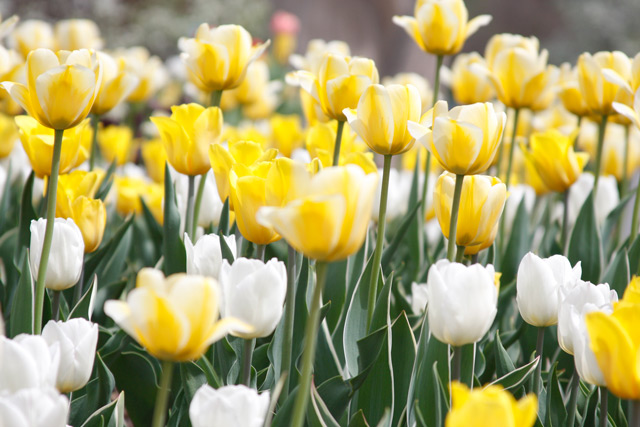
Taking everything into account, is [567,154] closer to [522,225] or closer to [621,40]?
[522,225]

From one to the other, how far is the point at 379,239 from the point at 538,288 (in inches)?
9.9

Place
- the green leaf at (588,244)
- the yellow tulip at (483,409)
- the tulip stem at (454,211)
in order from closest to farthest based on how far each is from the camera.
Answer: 1. the yellow tulip at (483,409)
2. the tulip stem at (454,211)
3. the green leaf at (588,244)

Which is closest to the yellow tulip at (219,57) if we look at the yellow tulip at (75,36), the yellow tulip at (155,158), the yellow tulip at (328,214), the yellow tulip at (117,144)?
the yellow tulip at (328,214)

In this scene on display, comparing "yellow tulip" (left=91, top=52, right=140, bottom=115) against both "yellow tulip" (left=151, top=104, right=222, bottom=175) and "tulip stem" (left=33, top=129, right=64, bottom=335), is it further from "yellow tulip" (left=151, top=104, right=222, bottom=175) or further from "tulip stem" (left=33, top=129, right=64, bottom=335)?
"tulip stem" (left=33, top=129, right=64, bottom=335)

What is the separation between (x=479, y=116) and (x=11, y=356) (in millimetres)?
710

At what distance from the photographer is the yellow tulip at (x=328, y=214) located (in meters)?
0.69

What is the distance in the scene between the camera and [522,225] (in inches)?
73.0

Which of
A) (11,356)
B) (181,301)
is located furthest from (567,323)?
(11,356)

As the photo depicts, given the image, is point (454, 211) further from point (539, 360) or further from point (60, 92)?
point (60, 92)

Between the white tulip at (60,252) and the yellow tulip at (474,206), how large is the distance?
1.96ft

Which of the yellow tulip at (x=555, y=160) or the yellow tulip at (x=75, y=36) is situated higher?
the yellow tulip at (x=75, y=36)

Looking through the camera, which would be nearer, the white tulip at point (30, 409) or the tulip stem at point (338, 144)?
the white tulip at point (30, 409)

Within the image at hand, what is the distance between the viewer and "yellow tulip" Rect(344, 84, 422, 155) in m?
1.08

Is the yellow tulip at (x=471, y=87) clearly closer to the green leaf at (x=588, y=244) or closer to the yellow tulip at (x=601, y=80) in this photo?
the yellow tulip at (x=601, y=80)
